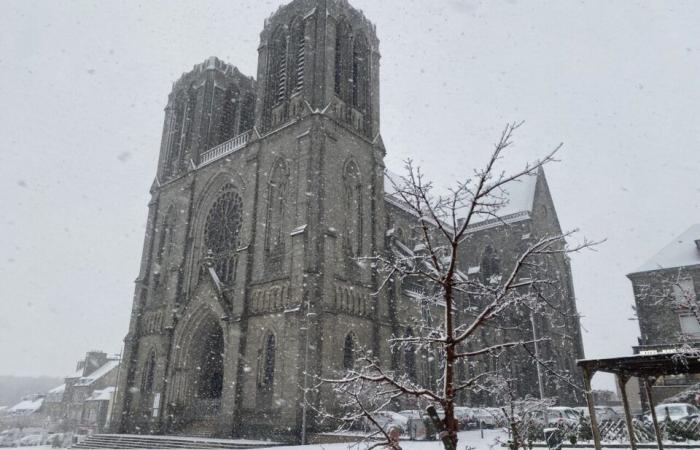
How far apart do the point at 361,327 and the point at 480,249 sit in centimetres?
1867

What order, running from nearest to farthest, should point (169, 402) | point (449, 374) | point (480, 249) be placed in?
1. point (449, 374)
2. point (169, 402)
3. point (480, 249)

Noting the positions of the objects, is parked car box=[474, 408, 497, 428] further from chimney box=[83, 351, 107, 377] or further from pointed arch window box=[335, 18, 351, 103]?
chimney box=[83, 351, 107, 377]

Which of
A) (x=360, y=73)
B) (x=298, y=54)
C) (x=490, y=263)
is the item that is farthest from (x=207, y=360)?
(x=490, y=263)

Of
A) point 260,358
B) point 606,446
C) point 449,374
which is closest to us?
point 449,374

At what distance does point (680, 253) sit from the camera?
3278cm

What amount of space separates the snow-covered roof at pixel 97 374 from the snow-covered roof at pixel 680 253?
54.4m

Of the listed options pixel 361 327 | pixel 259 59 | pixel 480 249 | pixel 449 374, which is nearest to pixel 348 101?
pixel 259 59

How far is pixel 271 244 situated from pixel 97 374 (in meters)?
44.4

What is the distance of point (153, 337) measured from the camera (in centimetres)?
3017

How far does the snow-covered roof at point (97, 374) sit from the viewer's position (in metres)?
56.9

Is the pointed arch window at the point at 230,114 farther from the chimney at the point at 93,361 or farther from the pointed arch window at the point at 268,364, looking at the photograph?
the chimney at the point at 93,361

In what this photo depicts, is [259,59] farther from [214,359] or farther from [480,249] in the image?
[480,249]

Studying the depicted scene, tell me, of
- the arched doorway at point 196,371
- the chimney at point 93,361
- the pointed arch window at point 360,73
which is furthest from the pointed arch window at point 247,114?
the chimney at point 93,361

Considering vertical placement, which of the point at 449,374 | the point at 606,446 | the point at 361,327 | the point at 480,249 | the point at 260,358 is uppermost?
the point at 480,249
